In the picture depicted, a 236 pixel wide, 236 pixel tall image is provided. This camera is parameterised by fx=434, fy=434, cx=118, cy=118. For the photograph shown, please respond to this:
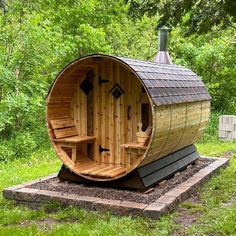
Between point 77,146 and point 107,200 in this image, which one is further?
point 77,146

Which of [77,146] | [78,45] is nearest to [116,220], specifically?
[77,146]

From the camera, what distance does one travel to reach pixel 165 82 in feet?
21.8

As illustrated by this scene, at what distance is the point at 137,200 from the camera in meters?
5.85

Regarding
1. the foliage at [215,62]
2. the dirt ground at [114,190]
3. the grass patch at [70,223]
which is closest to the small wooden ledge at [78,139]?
the dirt ground at [114,190]

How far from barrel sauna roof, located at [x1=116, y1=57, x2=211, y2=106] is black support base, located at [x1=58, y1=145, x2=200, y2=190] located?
104cm

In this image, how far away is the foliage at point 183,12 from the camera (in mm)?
5828

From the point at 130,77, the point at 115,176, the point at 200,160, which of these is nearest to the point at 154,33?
the point at 200,160

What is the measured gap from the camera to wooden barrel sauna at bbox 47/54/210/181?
6.70m

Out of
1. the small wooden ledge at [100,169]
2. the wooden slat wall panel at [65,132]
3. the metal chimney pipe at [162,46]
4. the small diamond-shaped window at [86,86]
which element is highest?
the metal chimney pipe at [162,46]

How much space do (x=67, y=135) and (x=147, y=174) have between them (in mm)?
1609

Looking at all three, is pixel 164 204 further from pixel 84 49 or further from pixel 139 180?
pixel 84 49

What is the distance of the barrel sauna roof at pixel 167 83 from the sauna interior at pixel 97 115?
424mm

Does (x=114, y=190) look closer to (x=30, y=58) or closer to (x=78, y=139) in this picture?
(x=78, y=139)

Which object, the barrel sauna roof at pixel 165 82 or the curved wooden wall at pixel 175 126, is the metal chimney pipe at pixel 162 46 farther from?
the curved wooden wall at pixel 175 126
